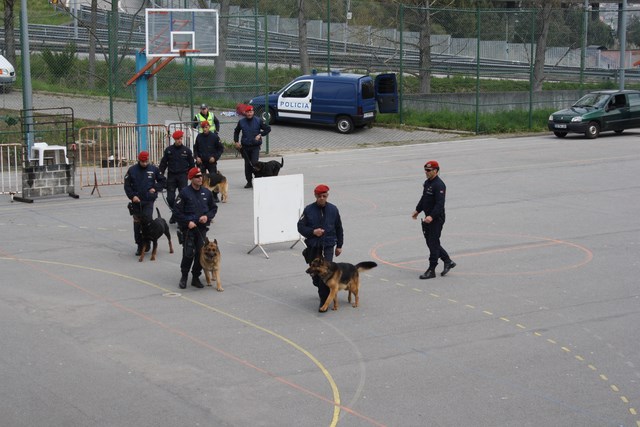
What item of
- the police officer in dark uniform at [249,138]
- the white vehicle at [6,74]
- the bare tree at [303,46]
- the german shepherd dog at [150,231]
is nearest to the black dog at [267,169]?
the police officer in dark uniform at [249,138]

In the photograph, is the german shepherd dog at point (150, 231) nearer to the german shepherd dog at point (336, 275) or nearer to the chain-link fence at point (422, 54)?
the german shepherd dog at point (336, 275)

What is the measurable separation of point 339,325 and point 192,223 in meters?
2.85

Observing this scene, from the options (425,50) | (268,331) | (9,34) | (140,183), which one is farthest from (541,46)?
(268,331)

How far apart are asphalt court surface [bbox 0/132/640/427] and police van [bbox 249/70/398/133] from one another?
41.3ft

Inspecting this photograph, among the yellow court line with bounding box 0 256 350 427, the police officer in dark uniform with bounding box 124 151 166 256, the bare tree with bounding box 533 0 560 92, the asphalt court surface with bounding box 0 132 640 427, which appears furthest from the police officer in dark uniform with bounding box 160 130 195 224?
the bare tree with bounding box 533 0 560 92

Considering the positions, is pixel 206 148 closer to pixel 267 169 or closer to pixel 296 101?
pixel 267 169

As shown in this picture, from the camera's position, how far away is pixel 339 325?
1191 centimetres

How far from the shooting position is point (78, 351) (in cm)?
1073

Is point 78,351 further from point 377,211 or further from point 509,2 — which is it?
point 509,2

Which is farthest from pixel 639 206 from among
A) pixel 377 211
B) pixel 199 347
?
pixel 199 347

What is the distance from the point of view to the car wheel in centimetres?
3250

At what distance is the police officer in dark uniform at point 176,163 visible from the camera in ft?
58.7

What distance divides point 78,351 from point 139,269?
4060 millimetres

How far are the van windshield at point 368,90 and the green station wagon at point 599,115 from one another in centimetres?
635
